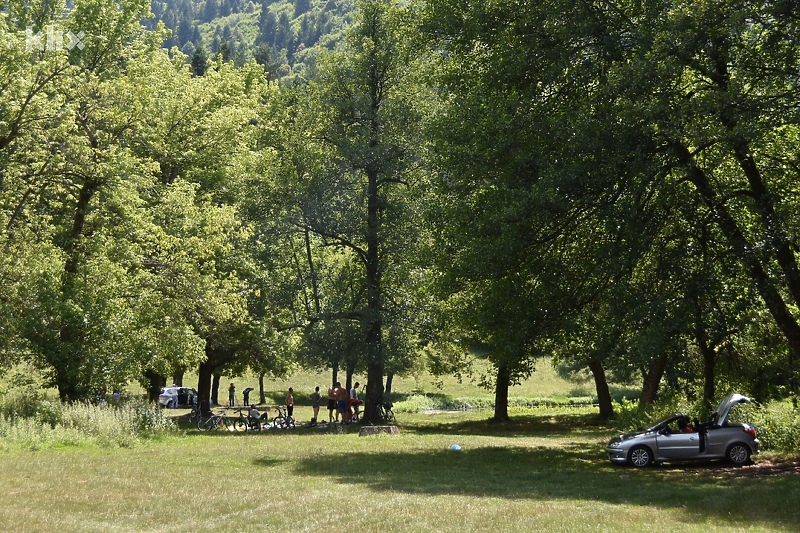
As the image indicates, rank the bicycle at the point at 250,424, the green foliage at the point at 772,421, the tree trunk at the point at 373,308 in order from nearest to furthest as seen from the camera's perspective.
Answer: the green foliage at the point at 772,421, the bicycle at the point at 250,424, the tree trunk at the point at 373,308

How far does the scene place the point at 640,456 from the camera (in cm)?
2089

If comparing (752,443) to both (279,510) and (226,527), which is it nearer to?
(279,510)

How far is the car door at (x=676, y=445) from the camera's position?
68.4ft

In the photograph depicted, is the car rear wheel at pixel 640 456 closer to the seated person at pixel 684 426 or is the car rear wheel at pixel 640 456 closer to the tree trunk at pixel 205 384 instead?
the seated person at pixel 684 426

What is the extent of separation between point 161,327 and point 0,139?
334 inches

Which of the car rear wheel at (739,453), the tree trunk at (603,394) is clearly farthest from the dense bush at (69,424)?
the tree trunk at (603,394)

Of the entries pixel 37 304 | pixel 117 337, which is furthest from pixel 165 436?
pixel 37 304

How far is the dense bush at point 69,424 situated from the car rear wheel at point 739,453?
16.4m

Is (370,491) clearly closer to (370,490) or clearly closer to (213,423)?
(370,490)

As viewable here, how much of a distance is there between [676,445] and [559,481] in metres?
4.96

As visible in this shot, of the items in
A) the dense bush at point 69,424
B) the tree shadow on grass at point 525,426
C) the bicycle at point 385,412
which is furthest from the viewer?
the bicycle at point 385,412

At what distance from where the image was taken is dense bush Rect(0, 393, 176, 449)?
71.4 feet

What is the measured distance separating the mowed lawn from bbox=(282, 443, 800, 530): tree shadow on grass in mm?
29

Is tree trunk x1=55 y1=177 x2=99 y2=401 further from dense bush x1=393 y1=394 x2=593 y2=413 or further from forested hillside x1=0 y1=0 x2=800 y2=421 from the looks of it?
dense bush x1=393 y1=394 x2=593 y2=413
